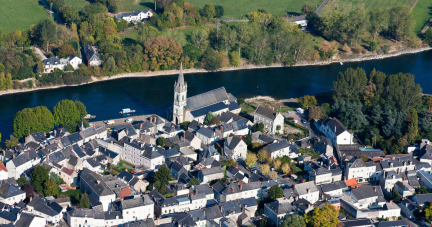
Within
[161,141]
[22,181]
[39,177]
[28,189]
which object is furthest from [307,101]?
[28,189]

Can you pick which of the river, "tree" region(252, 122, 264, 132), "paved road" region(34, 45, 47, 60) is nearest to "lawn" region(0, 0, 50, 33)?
"paved road" region(34, 45, 47, 60)

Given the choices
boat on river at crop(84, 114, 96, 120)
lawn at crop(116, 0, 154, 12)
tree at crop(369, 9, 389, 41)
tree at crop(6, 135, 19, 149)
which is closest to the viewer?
tree at crop(6, 135, 19, 149)

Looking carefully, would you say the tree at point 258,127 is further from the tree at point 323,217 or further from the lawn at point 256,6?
the lawn at point 256,6

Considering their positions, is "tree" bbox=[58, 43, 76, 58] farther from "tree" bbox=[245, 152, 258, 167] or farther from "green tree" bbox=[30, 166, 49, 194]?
"tree" bbox=[245, 152, 258, 167]

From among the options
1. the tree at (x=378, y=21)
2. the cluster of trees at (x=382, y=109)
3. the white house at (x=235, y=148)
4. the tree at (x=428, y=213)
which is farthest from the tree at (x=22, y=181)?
the tree at (x=378, y=21)

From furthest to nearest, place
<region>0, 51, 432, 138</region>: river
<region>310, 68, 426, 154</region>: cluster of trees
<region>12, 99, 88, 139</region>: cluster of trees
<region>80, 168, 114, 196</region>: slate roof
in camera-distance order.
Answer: <region>0, 51, 432, 138</region>: river < <region>310, 68, 426, 154</region>: cluster of trees < <region>12, 99, 88, 139</region>: cluster of trees < <region>80, 168, 114, 196</region>: slate roof

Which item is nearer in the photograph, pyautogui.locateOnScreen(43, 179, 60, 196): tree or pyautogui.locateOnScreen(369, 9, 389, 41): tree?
pyautogui.locateOnScreen(43, 179, 60, 196): tree

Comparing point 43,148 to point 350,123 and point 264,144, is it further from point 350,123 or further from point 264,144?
point 350,123

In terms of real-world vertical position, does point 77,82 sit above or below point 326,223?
below

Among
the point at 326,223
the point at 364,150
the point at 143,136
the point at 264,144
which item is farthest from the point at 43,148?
the point at 364,150
